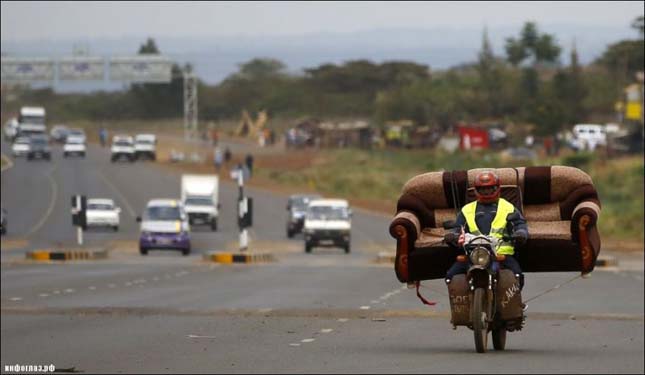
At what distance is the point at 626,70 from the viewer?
201ft

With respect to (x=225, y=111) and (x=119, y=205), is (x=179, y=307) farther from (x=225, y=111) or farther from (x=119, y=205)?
(x=225, y=111)

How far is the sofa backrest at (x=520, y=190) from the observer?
8148 mm

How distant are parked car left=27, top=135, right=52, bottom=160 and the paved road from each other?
141 feet

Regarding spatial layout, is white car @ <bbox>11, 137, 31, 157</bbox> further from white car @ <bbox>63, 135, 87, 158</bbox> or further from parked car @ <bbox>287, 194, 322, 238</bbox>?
parked car @ <bbox>287, 194, 322, 238</bbox>

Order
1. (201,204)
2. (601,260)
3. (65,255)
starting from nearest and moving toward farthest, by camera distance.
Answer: (601,260), (65,255), (201,204)

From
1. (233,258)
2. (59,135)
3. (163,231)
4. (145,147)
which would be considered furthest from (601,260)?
(59,135)

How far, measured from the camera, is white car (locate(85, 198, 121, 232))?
227 ft

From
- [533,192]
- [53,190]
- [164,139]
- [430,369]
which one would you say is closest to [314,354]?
[430,369]

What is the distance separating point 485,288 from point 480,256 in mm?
237

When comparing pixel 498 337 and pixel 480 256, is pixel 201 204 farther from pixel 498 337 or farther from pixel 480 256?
pixel 480 256

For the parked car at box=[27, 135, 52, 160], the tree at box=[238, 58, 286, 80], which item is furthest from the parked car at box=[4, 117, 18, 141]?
the tree at box=[238, 58, 286, 80]

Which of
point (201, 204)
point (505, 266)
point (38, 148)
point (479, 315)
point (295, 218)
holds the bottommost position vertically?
point (38, 148)

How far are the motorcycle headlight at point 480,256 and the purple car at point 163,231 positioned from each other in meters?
47.2

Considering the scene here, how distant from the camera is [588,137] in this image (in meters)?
47.6
